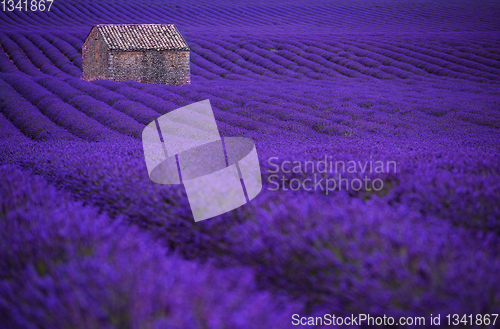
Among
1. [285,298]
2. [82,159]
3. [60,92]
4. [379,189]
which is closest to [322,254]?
[285,298]

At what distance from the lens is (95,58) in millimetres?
19938

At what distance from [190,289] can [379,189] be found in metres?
1.90

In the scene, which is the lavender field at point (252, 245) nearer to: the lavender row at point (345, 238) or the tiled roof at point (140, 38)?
the lavender row at point (345, 238)

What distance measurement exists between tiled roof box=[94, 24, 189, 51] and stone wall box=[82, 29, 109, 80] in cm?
42

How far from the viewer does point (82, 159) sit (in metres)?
4.27

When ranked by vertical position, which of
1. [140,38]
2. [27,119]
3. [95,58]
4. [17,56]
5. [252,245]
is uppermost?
[252,245]

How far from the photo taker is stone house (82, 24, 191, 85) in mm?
18875

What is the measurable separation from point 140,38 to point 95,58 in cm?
242

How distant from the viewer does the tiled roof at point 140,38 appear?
62.3 ft

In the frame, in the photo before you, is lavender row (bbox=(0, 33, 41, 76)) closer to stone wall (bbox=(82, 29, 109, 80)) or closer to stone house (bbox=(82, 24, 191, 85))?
stone wall (bbox=(82, 29, 109, 80))

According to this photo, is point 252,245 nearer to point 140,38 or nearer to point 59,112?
point 59,112

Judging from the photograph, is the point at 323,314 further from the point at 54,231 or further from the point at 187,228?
the point at 54,231

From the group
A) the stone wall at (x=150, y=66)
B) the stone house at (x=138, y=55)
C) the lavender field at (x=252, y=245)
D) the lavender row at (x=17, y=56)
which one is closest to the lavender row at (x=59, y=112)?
→ the stone house at (x=138, y=55)

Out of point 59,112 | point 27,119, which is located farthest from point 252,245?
point 59,112
